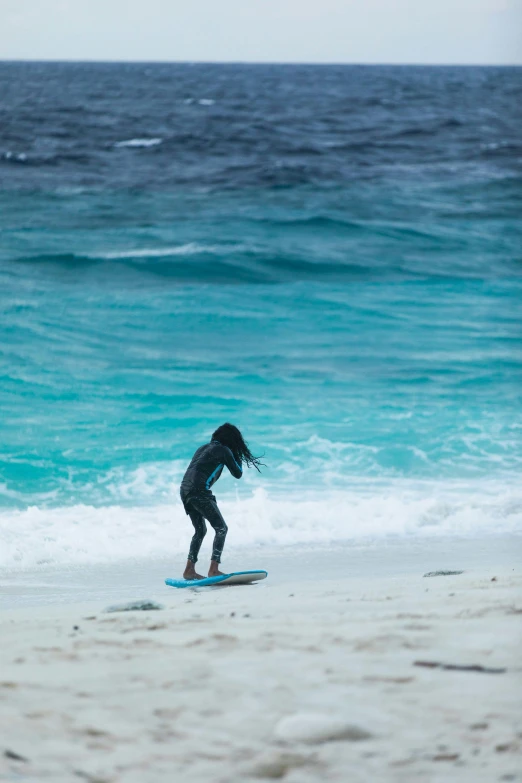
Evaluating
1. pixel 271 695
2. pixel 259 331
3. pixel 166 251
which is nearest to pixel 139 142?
pixel 166 251

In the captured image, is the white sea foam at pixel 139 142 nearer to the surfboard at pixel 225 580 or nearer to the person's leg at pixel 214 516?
the person's leg at pixel 214 516

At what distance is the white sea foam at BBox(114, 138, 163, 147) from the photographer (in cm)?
3394

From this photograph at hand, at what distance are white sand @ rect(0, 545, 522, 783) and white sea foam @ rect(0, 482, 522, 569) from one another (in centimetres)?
318

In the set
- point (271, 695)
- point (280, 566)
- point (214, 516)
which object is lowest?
point (271, 695)

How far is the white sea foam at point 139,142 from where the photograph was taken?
33.9 metres

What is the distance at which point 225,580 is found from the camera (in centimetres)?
637

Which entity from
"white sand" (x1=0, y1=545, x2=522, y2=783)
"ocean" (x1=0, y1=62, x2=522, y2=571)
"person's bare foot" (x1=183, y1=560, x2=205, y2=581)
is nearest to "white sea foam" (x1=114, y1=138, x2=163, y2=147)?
"ocean" (x1=0, y1=62, x2=522, y2=571)

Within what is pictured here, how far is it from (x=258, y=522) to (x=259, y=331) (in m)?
9.43

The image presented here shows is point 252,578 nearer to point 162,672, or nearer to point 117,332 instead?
point 162,672

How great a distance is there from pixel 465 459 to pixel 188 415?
14.5ft

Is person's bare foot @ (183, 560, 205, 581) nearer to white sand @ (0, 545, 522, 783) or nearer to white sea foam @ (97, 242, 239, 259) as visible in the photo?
white sand @ (0, 545, 522, 783)

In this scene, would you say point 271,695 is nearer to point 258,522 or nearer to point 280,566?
point 280,566

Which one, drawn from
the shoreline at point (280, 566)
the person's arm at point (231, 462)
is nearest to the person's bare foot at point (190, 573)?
the shoreline at point (280, 566)

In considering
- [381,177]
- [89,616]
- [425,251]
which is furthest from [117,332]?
[381,177]
